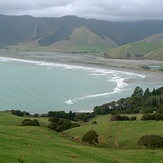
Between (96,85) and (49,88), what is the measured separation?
17015mm

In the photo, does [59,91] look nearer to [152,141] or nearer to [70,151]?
[152,141]

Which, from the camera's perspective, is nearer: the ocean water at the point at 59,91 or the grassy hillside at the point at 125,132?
the grassy hillside at the point at 125,132

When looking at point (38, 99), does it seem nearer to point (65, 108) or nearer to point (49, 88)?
point (65, 108)

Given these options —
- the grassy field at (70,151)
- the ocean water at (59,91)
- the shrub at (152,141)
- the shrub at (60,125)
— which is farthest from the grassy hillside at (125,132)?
the ocean water at (59,91)

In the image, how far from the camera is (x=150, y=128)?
3475 centimetres

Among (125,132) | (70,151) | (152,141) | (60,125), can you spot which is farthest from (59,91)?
(70,151)

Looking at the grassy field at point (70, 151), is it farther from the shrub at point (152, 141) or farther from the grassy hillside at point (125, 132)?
the shrub at point (152, 141)

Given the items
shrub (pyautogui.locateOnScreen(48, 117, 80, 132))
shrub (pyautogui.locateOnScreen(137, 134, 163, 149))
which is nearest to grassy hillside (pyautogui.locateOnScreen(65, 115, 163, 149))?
shrub (pyautogui.locateOnScreen(137, 134, 163, 149))

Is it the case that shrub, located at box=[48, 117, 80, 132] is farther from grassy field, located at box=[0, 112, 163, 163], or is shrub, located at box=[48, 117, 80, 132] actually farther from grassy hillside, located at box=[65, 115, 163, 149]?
grassy hillside, located at box=[65, 115, 163, 149]

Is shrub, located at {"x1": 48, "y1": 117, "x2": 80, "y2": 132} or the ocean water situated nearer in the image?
shrub, located at {"x1": 48, "y1": 117, "x2": 80, "y2": 132}

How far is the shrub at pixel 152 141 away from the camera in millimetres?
29969

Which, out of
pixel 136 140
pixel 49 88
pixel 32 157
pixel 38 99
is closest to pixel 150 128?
pixel 136 140

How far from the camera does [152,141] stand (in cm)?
3016

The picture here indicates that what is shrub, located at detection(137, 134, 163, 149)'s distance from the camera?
30.0 meters
